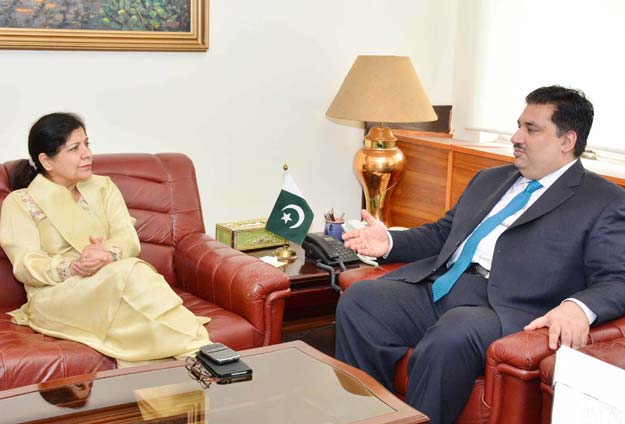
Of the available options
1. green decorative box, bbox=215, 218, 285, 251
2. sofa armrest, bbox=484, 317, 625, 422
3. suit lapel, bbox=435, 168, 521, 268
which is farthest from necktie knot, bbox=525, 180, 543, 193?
green decorative box, bbox=215, 218, 285, 251

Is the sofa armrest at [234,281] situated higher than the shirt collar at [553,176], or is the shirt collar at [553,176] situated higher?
the shirt collar at [553,176]

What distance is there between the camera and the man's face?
3215mm

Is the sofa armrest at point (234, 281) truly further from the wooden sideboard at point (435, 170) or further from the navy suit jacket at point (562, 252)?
the wooden sideboard at point (435, 170)

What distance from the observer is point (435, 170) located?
450 centimetres

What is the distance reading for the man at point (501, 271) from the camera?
9.57 feet

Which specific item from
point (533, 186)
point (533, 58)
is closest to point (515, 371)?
point (533, 186)

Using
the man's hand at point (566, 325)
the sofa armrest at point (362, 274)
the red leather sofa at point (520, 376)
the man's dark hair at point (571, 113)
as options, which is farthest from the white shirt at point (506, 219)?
the red leather sofa at point (520, 376)

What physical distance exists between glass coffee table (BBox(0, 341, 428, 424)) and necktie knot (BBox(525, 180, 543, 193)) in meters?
1.08

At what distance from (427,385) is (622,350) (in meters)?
0.65

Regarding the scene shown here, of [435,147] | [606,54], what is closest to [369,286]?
[435,147]

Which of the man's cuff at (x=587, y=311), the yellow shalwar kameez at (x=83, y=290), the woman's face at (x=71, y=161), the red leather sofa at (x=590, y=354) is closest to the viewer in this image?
the red leather sofa at (x=590, y=354)

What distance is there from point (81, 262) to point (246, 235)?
101 cm

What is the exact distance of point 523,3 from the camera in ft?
14.5

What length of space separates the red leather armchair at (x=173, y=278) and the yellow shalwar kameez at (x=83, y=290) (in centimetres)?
8
